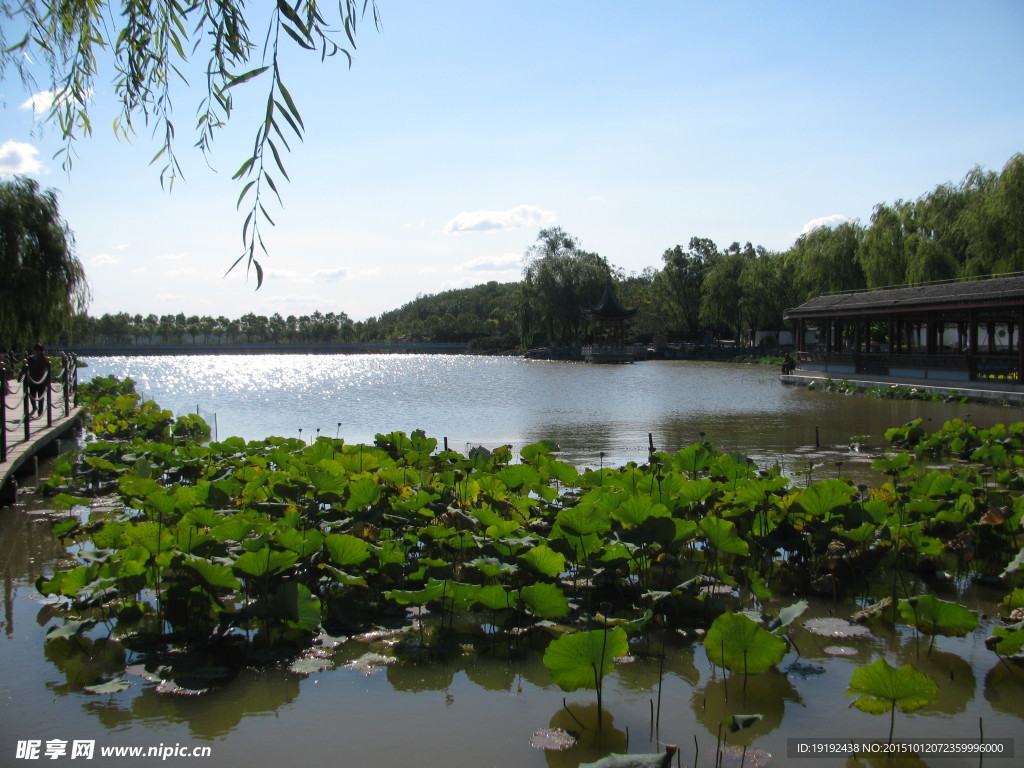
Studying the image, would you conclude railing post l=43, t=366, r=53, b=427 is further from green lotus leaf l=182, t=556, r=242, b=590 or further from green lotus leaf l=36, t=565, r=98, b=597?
green lotus leaf l=182, t=556, r=242, b=590

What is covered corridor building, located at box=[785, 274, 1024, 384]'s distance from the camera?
58.2 ft

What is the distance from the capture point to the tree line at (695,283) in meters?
21.8

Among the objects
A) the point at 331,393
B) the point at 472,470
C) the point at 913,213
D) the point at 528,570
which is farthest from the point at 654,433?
the point at 913,213

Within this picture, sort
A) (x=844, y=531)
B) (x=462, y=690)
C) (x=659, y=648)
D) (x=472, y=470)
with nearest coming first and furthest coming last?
1. (x=462, y=690)
2. (x=659, y=648)
3. (x=844, y=531)
4. (x=472, y=470)

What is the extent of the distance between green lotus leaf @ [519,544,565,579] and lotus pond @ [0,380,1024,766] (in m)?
0.02

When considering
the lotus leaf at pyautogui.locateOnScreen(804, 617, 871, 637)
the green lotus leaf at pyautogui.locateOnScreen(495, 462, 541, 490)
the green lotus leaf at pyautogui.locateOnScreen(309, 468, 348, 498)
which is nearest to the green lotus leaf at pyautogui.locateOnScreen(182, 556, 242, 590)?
the green lotus leaf at pyautogui.locateOnScreen(309, 468, 348, 498)

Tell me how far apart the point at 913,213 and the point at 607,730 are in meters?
31.8

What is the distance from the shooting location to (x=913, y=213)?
2989cm

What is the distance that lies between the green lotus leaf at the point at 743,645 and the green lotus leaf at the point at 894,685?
31 cm

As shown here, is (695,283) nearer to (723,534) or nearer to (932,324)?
(932,324)

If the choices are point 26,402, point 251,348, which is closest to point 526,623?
point 26,402

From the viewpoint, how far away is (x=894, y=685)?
2516mm

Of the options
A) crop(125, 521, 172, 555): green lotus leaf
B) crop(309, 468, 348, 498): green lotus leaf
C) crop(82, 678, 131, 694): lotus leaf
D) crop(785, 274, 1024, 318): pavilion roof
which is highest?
crop(785, 274, 1024, 318): pavilion roof

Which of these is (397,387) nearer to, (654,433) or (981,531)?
(654,433)
